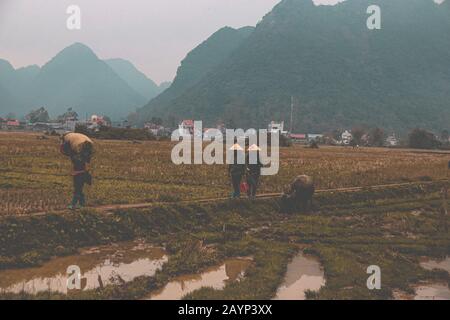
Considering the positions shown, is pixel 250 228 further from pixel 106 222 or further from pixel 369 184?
pixel 369 184

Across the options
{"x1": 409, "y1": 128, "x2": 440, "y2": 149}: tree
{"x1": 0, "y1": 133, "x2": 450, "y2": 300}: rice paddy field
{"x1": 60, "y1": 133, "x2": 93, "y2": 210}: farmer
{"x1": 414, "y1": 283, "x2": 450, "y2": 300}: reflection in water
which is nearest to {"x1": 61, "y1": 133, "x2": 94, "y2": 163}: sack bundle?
{"x1": 60, "y1": 133, "x2": 93, "y2": 210}: farmer

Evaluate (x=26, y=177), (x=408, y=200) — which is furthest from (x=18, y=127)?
(x=408, y=200)

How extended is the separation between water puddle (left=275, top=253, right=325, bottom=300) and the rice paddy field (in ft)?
0.08

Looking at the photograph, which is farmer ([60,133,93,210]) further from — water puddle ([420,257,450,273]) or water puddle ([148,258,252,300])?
water puddle ([420,257,450,273])

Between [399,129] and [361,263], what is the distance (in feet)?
593

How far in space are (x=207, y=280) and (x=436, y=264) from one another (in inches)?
247

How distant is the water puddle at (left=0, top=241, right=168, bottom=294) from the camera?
8.62 m

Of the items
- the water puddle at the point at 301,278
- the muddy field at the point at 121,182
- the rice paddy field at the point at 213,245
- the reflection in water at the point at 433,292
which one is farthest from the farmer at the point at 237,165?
the reflection in water at the point at 433,292

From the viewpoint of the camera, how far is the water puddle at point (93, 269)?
8625mm

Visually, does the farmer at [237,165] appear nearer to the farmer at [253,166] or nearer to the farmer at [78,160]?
the farmer at [253,166]

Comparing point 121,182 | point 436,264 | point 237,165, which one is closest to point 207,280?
point 436,264

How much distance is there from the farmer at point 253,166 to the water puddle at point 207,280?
5658mm

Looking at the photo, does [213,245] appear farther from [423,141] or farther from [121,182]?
[423,141]
